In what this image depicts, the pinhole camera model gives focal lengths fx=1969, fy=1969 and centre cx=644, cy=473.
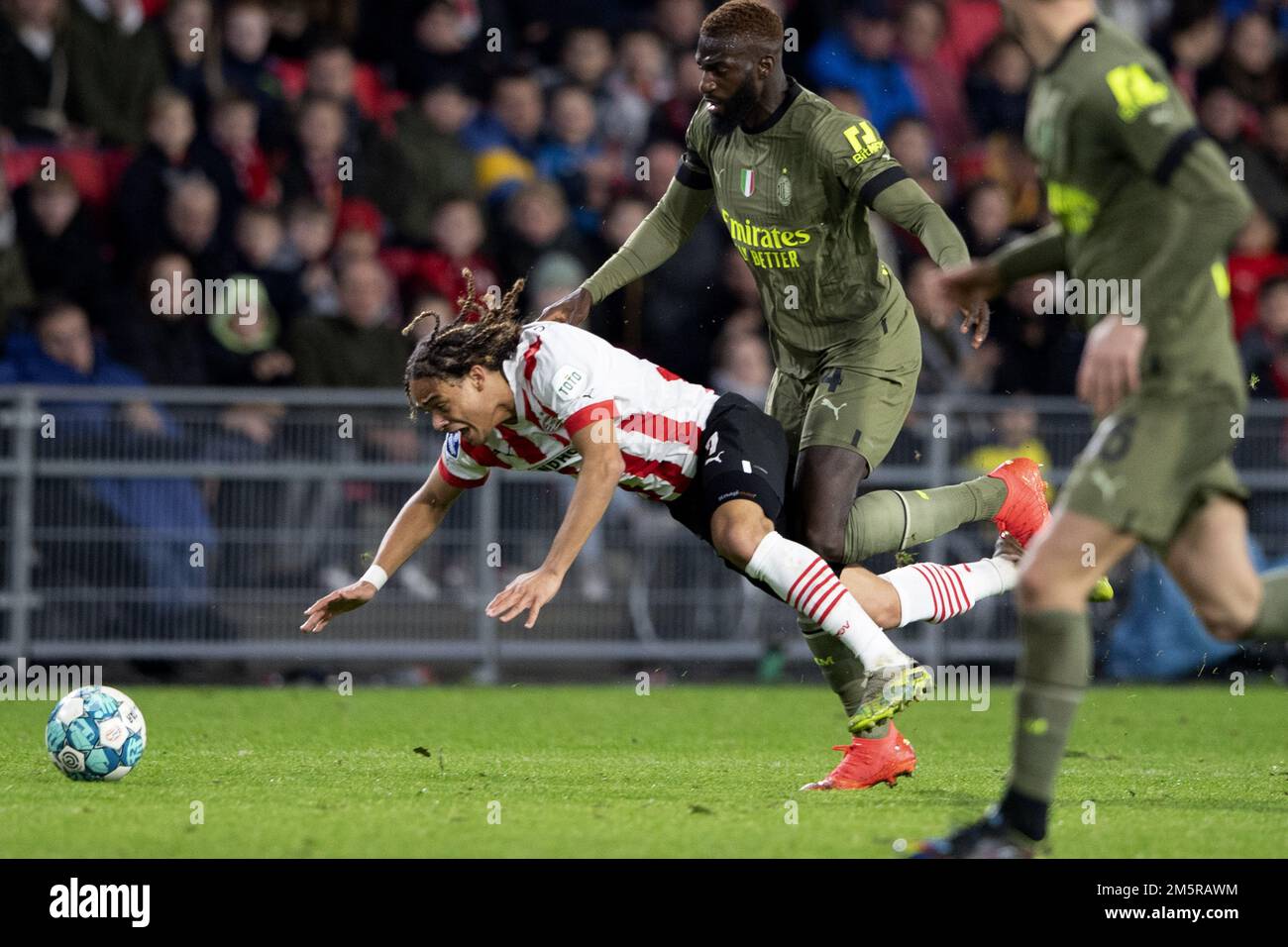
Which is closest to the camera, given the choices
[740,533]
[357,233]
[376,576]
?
[740,533]

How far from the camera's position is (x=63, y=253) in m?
11.8

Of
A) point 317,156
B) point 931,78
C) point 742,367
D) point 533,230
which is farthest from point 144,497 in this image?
point 931,78

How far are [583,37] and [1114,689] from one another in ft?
18.9

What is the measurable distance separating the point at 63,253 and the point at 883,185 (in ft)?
21.1

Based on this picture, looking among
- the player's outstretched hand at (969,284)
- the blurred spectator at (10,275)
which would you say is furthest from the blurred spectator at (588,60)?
the player's outstretched hand at (969,284)

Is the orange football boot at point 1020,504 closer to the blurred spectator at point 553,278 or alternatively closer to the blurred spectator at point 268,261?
the blurred spectator at point 553,278

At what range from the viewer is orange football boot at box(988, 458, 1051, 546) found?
776 cm

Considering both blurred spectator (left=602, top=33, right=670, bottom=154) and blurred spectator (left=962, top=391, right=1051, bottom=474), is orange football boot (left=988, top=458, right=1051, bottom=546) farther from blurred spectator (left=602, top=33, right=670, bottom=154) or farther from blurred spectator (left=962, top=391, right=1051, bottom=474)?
blurred spectator (left=602, top=33, right=670, bottom=154)

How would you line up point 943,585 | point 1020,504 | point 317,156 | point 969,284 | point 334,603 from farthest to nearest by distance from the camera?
point 317,156, point 1020,504, point 943,585, point 334,603, point 969,284

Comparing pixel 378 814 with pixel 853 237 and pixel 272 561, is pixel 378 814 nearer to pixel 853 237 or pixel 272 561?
pixel 853 237

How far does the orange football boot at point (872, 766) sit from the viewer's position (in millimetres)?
6910

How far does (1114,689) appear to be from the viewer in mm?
12109

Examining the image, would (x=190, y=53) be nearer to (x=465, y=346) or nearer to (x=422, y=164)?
(x=422, y=164)

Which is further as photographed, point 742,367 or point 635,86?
point 635,86
